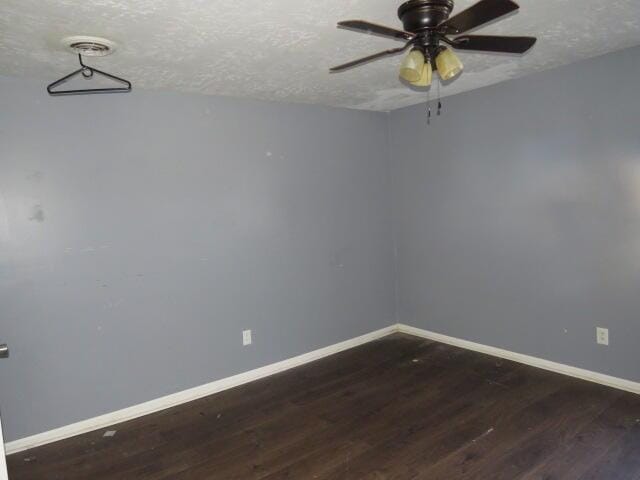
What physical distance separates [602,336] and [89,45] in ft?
11.8

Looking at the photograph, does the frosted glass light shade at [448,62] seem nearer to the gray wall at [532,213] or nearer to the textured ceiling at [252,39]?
the textured ceiling at [252,39]

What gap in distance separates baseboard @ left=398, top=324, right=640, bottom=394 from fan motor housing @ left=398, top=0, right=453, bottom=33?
9.00ft

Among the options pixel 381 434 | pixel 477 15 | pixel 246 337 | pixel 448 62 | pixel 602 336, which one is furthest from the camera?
pixel 246 337

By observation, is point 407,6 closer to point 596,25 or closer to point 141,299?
point 596,25

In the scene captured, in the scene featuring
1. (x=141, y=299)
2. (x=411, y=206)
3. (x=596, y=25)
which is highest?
(x=596, y=25)

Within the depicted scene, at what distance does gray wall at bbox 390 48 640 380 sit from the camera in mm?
2941

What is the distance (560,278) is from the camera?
329cm

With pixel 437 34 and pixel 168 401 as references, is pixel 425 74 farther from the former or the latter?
pixel 168 401

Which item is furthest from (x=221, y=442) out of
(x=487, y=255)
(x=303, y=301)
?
(x=487, y=255)

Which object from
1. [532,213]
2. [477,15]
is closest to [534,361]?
[532,213]

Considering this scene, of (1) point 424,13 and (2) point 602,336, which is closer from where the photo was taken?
(1) point 424,13

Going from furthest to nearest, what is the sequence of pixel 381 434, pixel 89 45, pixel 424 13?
pixel 381 434
pixel 89 45
pixel 424 13

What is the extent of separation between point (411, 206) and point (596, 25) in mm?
2193

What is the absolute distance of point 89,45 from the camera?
2.16 metres
